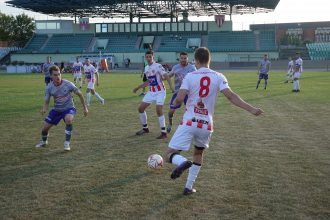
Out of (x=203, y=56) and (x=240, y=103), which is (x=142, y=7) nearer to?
(x=203, y=56)

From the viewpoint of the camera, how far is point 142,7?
231ft

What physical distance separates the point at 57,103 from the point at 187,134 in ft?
14.3

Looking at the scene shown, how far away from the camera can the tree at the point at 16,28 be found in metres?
89.1

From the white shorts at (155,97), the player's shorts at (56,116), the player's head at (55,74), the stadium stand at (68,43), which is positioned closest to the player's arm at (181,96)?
the player's head at (55,74)

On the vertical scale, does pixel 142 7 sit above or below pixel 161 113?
above

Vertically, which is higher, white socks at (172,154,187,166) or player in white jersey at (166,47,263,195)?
player in white jersey at (166,47,263,195)

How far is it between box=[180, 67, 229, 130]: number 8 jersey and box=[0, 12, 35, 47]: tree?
89248mm

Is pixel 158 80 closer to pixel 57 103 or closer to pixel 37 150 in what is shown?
pixel 57 103

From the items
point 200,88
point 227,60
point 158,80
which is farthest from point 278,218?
point 227,60

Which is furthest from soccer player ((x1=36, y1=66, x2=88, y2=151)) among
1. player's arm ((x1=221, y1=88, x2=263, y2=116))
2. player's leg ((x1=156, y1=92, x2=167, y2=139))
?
player's arm ((x1=221, y1=88, x2=263, y2=116))

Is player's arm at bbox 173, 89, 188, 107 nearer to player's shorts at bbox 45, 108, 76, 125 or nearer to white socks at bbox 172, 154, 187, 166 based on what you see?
white socks at bbox 172, 154, 187, 166

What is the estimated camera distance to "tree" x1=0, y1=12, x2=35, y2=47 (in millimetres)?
89125

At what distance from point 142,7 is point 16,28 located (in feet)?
113

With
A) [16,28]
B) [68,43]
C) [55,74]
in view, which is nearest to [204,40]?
[68,43]
